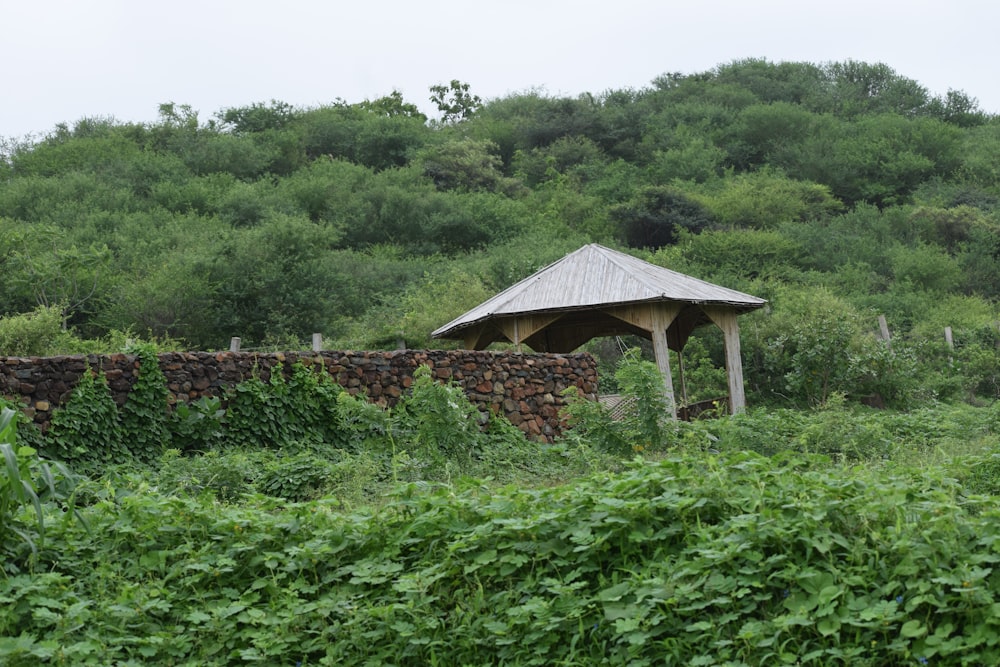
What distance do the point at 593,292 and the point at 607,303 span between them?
47 centimetres

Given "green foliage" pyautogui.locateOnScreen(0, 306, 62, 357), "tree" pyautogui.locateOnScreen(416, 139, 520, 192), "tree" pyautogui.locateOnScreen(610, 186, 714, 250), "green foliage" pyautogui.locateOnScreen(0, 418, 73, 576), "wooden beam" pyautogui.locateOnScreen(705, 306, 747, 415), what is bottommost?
"wooden beam" pyautogui.locateOnScreen(705, 306, 747, 415)

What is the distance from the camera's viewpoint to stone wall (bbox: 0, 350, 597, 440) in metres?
8.70

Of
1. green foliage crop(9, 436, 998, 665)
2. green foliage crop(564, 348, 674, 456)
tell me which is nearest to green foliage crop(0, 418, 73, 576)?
green foliage crop(9, 436, 998, 665)

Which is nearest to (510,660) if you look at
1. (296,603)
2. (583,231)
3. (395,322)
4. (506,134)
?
(296,603)

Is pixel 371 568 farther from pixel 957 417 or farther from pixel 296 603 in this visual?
pixel 957 417

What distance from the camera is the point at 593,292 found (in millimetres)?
13930

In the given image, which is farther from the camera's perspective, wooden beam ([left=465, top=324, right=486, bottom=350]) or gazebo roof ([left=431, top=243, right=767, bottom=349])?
wooden beam ([left=465, top=324, right=486, bottom=350])

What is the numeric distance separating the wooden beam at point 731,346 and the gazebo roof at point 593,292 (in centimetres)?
18

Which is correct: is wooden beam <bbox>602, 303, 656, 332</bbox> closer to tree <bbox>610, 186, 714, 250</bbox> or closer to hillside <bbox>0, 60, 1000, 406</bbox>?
hillside <bbox>0, 60, 1000, 406</bbox>

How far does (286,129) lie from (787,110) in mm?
24815

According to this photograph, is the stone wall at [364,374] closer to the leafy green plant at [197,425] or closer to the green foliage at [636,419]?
the leafy green plant at [197,425]

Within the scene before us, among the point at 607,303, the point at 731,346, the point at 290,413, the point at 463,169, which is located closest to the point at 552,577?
the point at 290,413

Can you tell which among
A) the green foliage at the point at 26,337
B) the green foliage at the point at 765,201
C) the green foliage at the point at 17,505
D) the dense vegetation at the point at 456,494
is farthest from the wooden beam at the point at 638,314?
the green foliage at the point at 765,201

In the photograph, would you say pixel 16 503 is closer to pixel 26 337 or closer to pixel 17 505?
pixel 17 505
